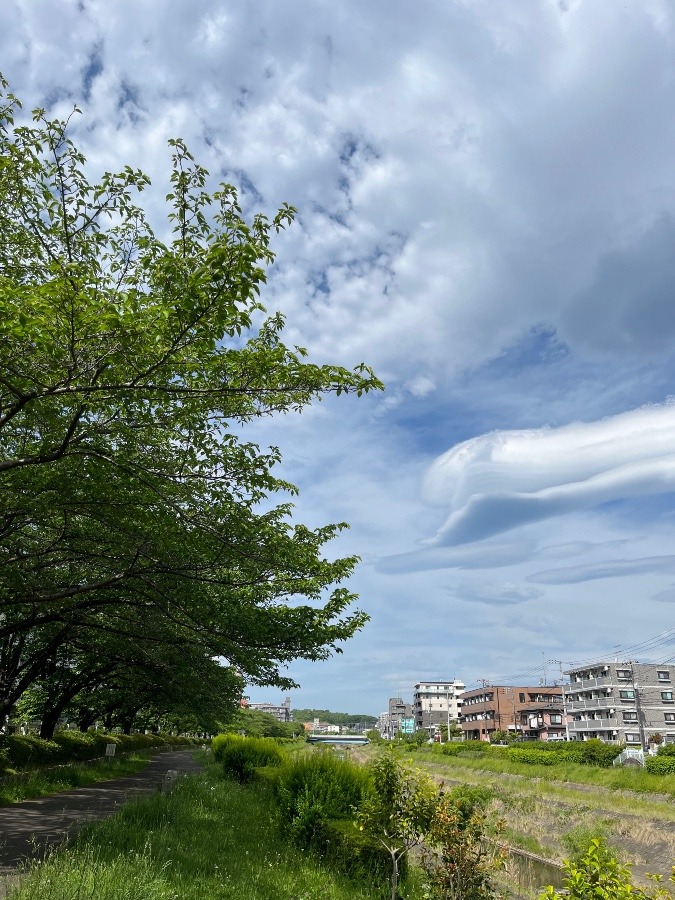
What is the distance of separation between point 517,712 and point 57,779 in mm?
94844

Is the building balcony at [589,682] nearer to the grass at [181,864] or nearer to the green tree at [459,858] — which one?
the grass at [181,864]

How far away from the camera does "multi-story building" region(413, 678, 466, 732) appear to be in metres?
137

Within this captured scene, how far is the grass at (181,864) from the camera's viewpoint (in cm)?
648

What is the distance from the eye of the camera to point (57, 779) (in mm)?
20172

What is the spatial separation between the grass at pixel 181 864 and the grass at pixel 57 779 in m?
5.30

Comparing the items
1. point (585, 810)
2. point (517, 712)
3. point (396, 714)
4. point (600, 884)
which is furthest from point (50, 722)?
point (396, 714)

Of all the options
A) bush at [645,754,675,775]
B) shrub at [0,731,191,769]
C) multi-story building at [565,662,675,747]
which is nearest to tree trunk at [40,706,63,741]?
shrub at [0,731,191,769]

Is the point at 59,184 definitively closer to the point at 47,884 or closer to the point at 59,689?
the point at 47,884

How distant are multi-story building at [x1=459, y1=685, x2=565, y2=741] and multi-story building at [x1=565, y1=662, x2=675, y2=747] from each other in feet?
43.7

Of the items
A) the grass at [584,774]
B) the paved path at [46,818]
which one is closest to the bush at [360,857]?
the paved path at [46,818]

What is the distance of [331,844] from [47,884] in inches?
222

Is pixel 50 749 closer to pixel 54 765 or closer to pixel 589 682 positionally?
pixel 54 765

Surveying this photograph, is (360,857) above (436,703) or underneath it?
underneath

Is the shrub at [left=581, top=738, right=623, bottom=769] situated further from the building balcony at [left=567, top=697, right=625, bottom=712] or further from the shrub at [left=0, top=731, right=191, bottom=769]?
the building balcony at [left=567, top=697, right=625, bottom=712]
